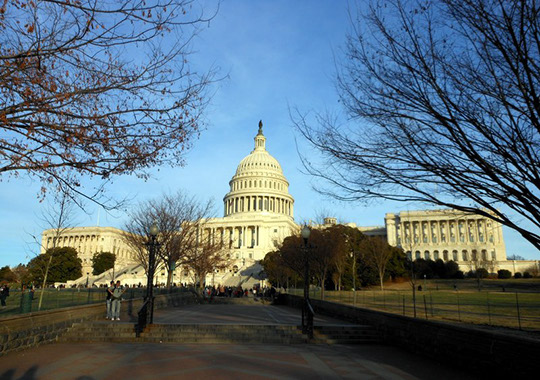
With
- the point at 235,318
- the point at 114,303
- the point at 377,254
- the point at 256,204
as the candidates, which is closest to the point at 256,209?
the point at 256,204

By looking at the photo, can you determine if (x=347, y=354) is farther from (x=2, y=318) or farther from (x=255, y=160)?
(x=255, y=160)

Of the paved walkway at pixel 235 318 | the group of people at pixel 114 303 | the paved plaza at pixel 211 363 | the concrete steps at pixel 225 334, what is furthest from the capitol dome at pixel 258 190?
the paved plaza at pixel 211 363

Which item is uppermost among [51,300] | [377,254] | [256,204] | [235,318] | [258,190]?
[258,190]

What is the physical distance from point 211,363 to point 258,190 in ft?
356

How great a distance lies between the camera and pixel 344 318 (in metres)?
19.2

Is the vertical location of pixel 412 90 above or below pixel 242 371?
above

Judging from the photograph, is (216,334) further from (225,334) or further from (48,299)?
(48,299)

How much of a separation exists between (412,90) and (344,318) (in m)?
13.7

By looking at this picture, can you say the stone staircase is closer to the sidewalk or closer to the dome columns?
the sidewalk

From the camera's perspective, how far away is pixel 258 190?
11844 centimetres

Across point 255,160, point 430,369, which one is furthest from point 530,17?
point 255,160

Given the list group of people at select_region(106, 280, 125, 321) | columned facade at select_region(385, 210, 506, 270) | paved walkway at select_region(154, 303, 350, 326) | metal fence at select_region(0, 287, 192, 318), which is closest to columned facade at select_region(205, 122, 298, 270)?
columned facade at select_region(385, 210, 506, 270)

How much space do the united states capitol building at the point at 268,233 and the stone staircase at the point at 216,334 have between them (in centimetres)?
6280

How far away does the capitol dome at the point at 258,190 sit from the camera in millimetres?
118938
